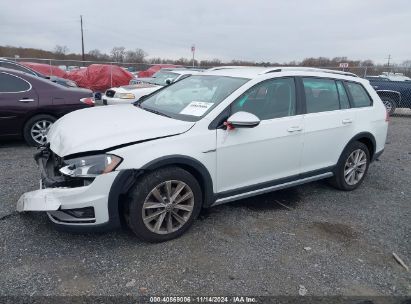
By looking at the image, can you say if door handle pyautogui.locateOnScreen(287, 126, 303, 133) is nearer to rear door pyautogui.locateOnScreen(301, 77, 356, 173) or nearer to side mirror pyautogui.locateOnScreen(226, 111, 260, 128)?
rear door pyautogui.locateOnScreen(301, 77, 356, 173)

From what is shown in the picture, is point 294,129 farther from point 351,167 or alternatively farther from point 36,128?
point 36,128

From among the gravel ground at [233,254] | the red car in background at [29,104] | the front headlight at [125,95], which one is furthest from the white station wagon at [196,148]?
the front headlight at [125,95]

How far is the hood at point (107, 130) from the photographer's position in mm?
3086

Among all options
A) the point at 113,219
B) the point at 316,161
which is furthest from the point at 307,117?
the point at 113,219

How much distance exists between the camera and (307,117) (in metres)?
4.20

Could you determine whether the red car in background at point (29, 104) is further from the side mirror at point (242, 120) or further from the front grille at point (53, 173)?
the side mirror at point (242, 120)

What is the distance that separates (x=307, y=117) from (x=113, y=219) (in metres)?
2.54

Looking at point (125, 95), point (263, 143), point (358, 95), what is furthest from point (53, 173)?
point (125, 95)

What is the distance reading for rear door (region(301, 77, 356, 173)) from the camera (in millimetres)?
4270

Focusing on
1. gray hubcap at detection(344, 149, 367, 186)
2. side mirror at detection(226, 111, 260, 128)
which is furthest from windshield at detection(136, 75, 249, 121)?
gray hubcap at detection(344, 149, 367, 186)

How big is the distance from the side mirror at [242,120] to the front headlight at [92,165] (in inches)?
45.4

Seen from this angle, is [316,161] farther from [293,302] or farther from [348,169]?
[293,302]

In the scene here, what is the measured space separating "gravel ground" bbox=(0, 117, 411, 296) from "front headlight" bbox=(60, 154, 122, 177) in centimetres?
77

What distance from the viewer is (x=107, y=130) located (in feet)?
10.8
